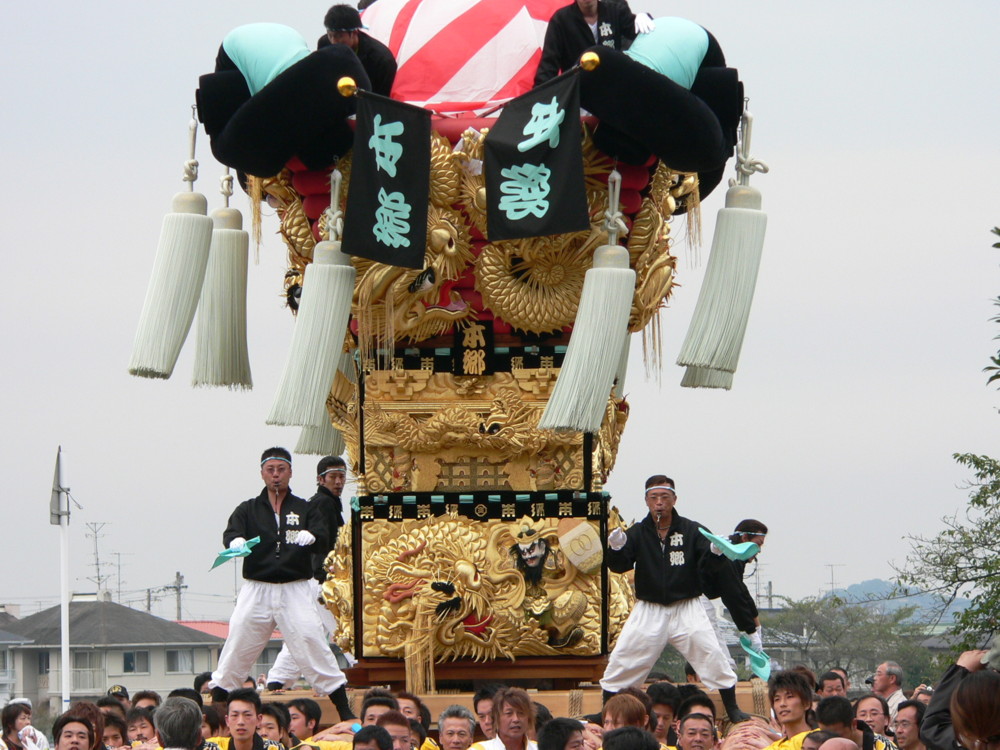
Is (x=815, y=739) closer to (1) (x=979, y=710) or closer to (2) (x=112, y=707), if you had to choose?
(1) (x=979, y=710)

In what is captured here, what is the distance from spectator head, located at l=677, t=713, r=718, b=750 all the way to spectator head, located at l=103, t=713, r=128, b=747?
3032 mm

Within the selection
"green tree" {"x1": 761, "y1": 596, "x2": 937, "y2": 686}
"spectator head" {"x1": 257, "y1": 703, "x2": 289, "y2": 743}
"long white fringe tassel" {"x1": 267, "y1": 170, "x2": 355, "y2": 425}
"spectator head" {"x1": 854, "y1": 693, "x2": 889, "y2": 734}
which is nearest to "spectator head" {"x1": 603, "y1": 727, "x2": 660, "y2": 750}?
"spectator head" {"x1": 257, "y1": 703, "x2": 289, "y2": 743}

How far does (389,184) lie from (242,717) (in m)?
4.23

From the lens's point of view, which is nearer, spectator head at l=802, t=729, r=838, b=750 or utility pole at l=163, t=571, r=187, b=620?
spectator head at l=802, t=729, r=838, b=750

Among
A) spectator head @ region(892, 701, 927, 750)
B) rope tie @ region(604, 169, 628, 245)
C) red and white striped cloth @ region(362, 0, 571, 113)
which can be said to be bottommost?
spectator head @ region(892, 701, 927, 750)

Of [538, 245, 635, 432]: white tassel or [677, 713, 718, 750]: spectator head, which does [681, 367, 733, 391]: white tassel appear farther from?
[677, 713, 718, 750]: spectator head

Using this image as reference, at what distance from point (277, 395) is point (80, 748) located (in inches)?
145

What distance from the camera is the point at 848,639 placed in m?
41.1

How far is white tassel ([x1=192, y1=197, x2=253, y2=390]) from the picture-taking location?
13.6 metres

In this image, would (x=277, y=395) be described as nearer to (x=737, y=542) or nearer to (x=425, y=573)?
(x=425, y=573)

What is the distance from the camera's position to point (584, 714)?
12703 millimetres

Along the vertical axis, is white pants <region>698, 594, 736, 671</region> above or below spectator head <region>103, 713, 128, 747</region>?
above

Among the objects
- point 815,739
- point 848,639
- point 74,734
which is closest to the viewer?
point 815,739

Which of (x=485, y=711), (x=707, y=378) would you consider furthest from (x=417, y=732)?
(x=707, y=378)
